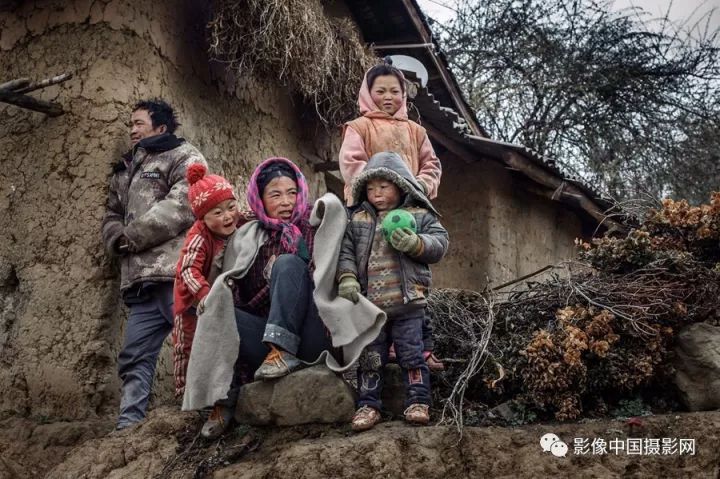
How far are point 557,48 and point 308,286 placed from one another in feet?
32.9

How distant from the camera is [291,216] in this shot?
12.8 ft

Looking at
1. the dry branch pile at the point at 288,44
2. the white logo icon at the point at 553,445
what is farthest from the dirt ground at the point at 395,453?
the dry branch pile at the point at 288,44

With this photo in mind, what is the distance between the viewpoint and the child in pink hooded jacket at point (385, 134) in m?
4.73

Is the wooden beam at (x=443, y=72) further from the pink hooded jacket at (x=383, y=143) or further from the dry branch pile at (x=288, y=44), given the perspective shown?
the pink hooded jacket at (x=383, y=143)

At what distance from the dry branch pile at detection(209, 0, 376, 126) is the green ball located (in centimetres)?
178

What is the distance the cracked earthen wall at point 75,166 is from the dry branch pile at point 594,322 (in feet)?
5.75

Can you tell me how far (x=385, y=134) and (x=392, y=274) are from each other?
4.54 ft

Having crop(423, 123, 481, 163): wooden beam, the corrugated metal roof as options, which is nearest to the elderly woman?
the corrugated metal roof

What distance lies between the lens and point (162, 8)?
5.05 m

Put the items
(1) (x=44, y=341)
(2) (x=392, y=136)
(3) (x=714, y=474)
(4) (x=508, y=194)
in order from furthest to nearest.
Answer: (4) (x=508, y=194)
(2) (x=392, y=136)
(1) (x=44, y=341)
(3) (x=714, y=474)

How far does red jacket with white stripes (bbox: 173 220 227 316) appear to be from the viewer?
145 inches

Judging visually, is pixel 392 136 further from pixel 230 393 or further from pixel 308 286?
pixel 230 393

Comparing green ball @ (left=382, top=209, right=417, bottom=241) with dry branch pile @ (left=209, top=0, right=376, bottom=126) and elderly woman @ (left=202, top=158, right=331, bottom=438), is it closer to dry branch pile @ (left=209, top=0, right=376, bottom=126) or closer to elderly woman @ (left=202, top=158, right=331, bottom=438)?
elderly woman @ (left=202, top=158, right=331, bottom=438)

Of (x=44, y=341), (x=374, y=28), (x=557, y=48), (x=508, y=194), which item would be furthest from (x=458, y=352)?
(x=557, y=48)
